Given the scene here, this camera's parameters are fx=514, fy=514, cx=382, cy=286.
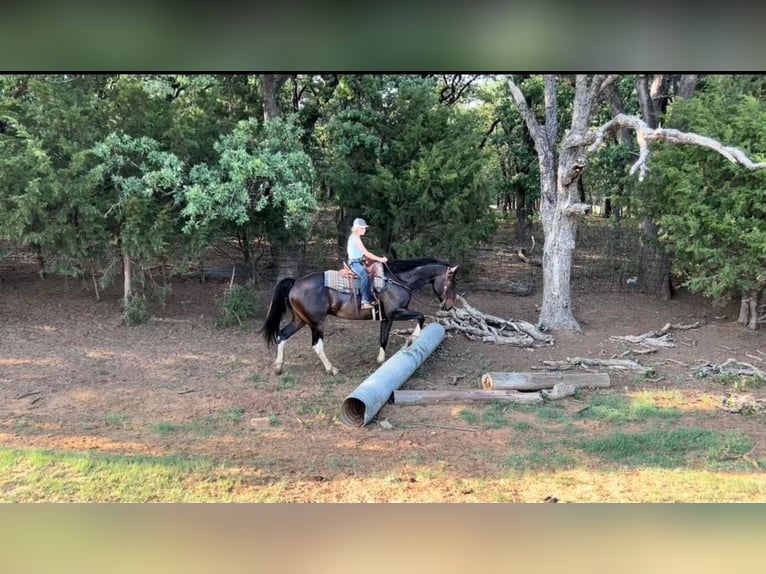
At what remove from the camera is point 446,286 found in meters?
7.20

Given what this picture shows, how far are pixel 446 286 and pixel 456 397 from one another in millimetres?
1789

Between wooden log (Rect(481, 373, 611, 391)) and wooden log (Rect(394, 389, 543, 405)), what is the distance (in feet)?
0.57

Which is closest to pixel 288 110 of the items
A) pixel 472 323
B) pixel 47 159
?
pixel 47 159

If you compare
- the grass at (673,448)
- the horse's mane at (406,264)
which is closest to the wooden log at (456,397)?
the grass at (673,448)

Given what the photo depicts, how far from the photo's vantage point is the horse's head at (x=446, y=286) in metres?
7.20

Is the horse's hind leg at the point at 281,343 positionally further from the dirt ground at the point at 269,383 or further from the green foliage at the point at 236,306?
the green foliage at the point at 236,306

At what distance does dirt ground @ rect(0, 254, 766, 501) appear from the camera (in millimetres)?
4645

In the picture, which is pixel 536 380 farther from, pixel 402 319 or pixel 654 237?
pixel 654 237

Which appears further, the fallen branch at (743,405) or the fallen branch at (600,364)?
the fallen branch at (600,364)

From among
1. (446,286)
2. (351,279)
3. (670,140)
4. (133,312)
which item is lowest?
(133,312)

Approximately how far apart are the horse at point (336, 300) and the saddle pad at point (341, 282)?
2.9 inches


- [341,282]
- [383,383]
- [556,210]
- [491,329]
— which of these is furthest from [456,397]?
[556,210]

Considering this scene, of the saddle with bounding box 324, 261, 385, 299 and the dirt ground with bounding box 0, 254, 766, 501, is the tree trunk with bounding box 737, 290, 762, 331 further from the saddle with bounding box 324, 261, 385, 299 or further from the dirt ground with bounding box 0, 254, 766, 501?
the saddle with bounding box 324, 261, 385, 299
